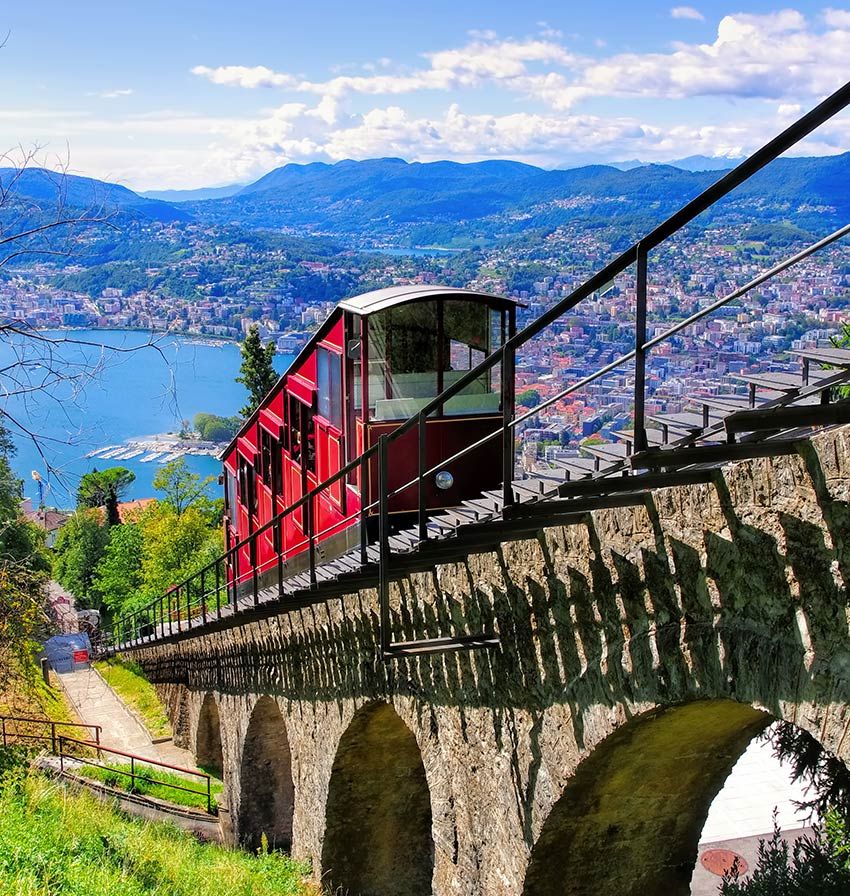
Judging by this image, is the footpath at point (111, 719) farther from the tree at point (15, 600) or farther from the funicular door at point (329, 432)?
the funicular door at point (329, 432)

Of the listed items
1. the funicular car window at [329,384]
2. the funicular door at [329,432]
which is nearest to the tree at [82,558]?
the funicular door at [329,432]

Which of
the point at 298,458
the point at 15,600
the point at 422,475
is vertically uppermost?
the point at 298,458

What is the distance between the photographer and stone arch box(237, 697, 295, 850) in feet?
43.6

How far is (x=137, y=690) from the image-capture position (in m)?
23.0

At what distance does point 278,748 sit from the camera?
1347 cm

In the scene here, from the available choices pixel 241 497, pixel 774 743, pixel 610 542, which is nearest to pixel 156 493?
pixel 241 497

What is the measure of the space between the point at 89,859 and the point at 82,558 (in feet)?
150

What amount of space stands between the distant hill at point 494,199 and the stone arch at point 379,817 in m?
6.29

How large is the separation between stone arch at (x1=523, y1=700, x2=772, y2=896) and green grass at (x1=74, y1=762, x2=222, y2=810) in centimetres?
1072

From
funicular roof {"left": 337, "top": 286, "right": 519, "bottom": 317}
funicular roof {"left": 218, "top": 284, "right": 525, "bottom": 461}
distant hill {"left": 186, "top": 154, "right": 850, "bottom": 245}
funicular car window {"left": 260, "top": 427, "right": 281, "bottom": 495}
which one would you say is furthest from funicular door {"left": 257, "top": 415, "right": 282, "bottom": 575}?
distant hill {"left": 186, "top": 154, "right": 850, "bottom": 245}

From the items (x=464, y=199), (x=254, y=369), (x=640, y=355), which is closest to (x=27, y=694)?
(x=640, y=355)

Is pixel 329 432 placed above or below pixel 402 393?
below

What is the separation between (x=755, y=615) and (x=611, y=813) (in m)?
2.45

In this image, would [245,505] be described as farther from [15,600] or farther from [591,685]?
[591,685]
